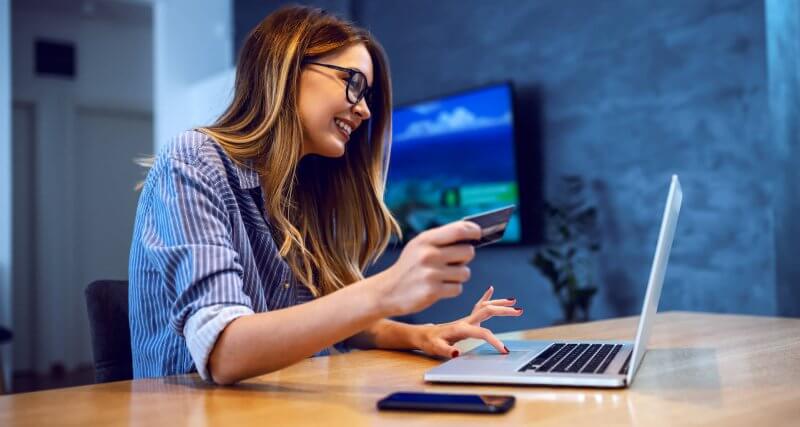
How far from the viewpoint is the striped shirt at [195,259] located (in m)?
1.02

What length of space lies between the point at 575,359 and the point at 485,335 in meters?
0.18

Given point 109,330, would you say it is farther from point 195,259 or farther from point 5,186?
point 5,186

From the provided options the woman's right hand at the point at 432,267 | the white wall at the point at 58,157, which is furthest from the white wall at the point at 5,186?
the woman's right hand at the point at 432,267

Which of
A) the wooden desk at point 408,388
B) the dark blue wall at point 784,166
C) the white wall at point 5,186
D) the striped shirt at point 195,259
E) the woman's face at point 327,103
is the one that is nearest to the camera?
the wooden desk at point 408,388

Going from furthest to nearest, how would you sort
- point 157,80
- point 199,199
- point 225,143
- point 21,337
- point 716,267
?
1. point 21,337
2. point 157,80
3. point 716,267
4. point 225,143
5. point 199,199

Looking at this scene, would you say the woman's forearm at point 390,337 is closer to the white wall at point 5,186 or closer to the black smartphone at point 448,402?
the black smartphone at point 448,402

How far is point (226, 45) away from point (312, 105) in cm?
430

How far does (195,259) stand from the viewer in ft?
3.34

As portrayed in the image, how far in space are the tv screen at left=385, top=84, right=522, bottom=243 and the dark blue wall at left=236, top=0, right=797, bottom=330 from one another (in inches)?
6.9

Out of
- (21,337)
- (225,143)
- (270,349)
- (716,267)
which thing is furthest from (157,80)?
(270,349)

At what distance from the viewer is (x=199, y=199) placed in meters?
1.10

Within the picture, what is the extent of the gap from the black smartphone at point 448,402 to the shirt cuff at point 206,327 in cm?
27

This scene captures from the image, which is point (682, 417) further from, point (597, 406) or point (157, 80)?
point (157, 80)

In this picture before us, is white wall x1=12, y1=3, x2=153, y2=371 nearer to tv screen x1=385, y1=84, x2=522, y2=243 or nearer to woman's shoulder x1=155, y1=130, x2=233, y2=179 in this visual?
tv screen x1=385, y1=84, x2=522, y2=243
